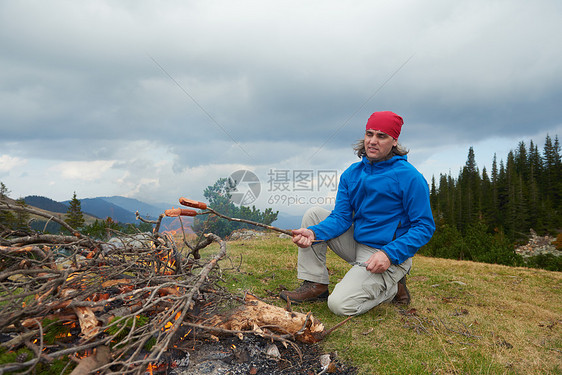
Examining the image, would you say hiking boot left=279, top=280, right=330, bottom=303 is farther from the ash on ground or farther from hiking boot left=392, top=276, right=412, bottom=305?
the ash on ground

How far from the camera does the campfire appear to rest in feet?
7.79

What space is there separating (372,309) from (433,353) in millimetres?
1114

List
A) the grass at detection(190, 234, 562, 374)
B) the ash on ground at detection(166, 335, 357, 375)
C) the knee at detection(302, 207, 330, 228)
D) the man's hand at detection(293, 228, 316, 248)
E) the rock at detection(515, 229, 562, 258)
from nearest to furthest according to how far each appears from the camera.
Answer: the ash on ground at detection(166, 335, 357, 375)
the grass at detection(190, 234, 562, 374)
the man's hand at detection(293, 228, 316, 248)
the knee at detection(302, 207, 330, 228)
the rock at detection(515, 229, 562, 258)

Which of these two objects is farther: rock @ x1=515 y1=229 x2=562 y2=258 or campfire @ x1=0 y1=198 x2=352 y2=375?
rock @ x1=515 y1=229 x2=562 y2=258

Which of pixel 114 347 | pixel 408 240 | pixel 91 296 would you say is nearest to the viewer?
pixel 114 347

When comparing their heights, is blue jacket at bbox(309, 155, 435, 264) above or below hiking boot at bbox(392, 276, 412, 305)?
above

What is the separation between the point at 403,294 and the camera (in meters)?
4.62

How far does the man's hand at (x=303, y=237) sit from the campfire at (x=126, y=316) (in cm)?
95

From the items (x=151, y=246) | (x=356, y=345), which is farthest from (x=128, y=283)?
(x=356, y=345)

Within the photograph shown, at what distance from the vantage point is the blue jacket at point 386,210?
13.2 ft

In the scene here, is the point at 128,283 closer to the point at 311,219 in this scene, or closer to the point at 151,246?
the point at 151,246

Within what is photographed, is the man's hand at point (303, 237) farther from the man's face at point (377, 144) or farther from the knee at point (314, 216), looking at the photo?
the man's face at point (377, 144)

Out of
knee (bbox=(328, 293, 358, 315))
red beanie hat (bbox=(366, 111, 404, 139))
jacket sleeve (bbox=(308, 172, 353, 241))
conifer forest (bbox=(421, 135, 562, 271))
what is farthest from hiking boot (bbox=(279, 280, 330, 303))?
conifer forest (bbox=(421, 135, 562, 271))

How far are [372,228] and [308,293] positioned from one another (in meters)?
1.17
